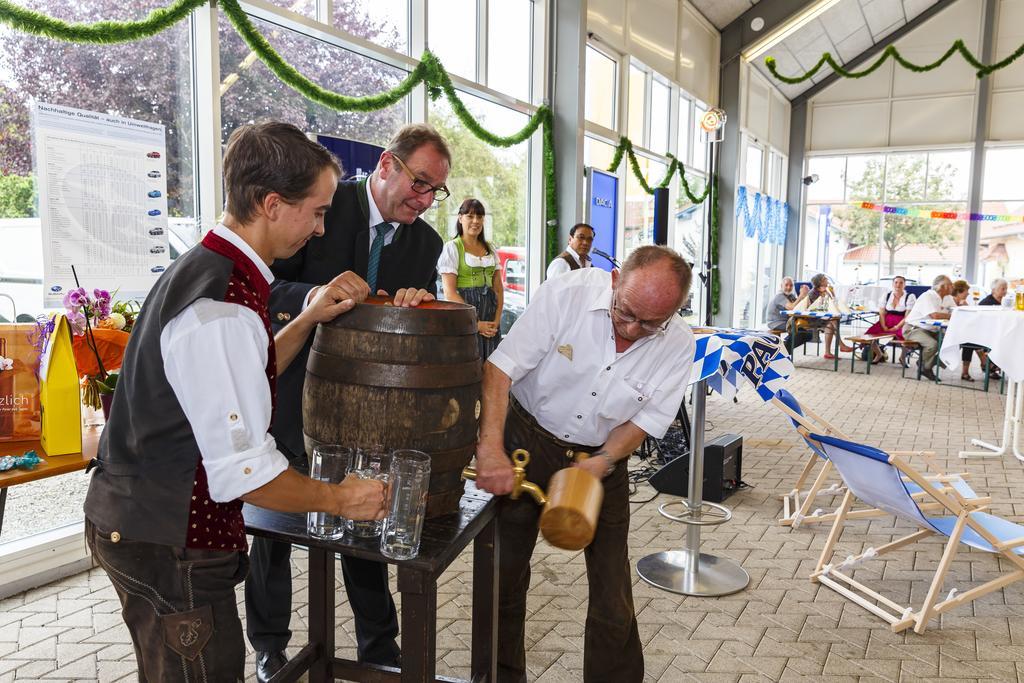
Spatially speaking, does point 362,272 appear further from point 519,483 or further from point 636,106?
point 636,106

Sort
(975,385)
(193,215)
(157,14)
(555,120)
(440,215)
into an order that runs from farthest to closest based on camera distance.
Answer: (975,385), (555,120), (440,215), (193,215), (157,14)

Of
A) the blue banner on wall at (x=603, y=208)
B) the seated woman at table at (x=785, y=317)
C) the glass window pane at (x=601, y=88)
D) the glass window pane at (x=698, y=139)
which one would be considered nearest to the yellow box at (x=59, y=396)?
the blue banner on wall at (x=603, y=208)

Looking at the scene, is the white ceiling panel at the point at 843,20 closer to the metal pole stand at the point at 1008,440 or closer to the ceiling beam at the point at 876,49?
the ceiling beam at the point at 876,49

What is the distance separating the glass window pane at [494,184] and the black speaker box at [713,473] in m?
2.28

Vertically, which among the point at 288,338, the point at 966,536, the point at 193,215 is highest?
the point at 193,215

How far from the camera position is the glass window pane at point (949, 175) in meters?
14.1

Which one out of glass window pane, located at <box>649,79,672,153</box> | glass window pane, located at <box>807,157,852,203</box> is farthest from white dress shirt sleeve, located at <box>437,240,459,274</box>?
glass window pane, located at <box>807,157,852,203</box>

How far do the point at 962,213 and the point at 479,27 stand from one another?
11.6 m

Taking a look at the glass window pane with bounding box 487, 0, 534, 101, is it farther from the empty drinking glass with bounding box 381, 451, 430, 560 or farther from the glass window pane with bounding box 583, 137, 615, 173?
the empty drinking glass with bounding box 381, 451, 430, 560

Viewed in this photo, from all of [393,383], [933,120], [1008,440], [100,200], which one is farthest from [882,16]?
[393,383]

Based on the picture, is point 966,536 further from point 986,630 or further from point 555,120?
point 555,120

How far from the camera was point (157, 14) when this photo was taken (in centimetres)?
346

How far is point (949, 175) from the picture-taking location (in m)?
14.2

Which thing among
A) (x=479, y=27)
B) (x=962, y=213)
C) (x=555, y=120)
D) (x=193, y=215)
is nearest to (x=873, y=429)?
(x=555, y=120)
